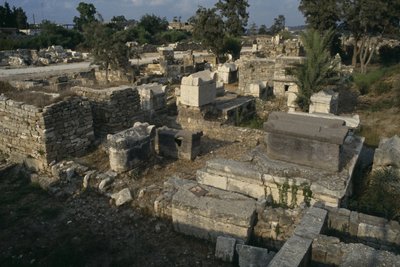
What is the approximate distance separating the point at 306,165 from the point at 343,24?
2047cm

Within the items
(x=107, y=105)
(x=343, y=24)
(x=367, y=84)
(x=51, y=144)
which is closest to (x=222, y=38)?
(x=343, y=24)

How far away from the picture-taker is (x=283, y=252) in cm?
417

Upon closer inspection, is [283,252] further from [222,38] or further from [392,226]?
[222,38]

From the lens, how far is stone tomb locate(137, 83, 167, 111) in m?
12.4

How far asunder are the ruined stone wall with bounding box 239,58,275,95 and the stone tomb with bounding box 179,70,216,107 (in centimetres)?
517

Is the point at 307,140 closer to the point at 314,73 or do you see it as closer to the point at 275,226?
the point at 275,226

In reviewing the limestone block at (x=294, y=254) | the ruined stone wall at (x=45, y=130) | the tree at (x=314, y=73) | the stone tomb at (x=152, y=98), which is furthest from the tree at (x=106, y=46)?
the limestone block at (x=294, y=254)

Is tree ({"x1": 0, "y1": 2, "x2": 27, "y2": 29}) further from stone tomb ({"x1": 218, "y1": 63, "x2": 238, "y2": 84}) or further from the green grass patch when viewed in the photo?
the green grass patch

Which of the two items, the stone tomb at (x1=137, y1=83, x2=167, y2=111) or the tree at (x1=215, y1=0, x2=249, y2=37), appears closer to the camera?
the stone tomb at (x1=137, y1=83, x2=167, y2=111)

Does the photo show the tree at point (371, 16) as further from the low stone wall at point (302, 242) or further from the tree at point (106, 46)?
the low stone wall at point (302, 242)

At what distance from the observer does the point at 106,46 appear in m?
21.4

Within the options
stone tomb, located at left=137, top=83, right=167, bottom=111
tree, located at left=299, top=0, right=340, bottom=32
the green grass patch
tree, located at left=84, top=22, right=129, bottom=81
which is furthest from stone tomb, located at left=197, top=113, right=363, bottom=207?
tree, located at left=299, top=0, right=340, bottom=32

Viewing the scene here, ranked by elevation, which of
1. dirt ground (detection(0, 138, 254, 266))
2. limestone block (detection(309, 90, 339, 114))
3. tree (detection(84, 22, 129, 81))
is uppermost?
tree (detection(84, 22, 129, 81))

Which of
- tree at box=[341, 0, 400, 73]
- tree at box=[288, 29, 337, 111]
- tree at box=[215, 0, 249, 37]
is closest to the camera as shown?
tree at box=[288, 29, 337, 111]
